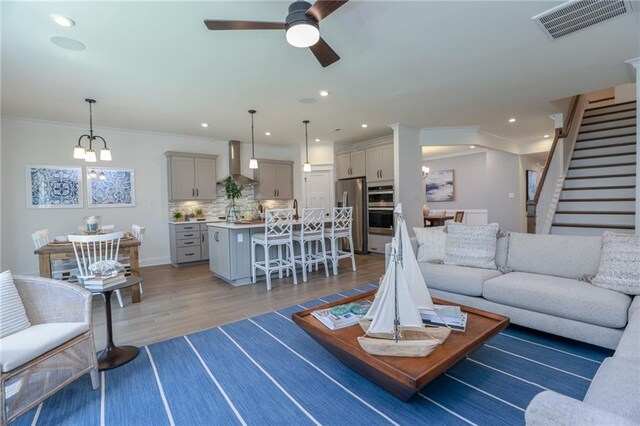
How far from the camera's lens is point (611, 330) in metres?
2.07

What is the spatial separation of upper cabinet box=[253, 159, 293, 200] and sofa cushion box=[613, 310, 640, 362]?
6.27 metres

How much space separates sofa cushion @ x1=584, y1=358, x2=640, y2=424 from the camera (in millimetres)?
1051

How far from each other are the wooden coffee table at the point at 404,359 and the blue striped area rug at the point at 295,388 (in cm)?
21

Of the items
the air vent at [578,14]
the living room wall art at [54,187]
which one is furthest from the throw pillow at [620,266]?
the living room wall art at [54,187]

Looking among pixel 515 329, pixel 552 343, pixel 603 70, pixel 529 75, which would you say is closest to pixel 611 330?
pixel 552 343

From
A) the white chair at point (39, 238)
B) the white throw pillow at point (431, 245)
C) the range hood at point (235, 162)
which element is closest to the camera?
the white throw pillow at point (431, 245)

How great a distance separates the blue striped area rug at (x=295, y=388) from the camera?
1.64 m

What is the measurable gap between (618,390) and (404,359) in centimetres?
84

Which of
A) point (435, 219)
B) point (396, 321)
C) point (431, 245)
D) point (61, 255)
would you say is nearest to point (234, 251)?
point (61, 255)

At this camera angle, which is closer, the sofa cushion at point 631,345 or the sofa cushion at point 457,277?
the sofa cushion at point 631,345

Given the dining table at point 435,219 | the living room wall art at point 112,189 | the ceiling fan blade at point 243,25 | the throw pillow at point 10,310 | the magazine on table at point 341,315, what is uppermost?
the ceiling fan blade at point 243,25

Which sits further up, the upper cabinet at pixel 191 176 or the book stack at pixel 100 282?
the upper cabinet at pixel 191 176

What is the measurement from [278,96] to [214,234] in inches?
91.3

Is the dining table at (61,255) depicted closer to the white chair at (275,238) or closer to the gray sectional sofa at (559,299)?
the white chair at (275,238)
